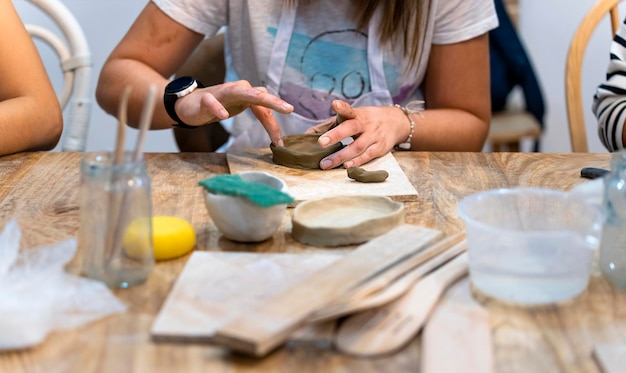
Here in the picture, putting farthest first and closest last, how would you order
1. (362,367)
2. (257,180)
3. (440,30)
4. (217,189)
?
(440,30)
(257,180)
(217,189)
(362,367)

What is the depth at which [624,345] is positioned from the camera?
72 cm

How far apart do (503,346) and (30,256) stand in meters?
0.52

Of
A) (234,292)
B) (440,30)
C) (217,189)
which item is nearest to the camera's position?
(234,292)

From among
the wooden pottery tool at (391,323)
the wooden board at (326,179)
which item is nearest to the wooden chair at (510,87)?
the wooden board at (326,179)

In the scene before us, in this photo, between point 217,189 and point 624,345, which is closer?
point 624,345

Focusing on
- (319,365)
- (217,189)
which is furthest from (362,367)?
(217,189)

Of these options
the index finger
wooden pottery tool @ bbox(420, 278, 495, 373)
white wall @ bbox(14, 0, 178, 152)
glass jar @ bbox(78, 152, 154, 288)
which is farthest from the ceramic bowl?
white wall @ bbox(14, 0, 178, 152)

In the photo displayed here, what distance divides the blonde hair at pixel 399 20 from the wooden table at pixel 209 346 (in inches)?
17.6

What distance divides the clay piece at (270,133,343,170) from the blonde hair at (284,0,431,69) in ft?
1.20

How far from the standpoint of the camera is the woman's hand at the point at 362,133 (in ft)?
4.13

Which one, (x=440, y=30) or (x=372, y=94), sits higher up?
(x=440, y=30)

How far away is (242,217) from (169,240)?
9 cm

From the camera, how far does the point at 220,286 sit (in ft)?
2.64

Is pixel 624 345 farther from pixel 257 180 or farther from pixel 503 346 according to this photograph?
pixel 257 180
